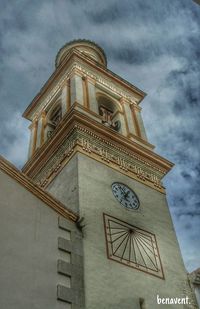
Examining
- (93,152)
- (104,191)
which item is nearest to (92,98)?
(93,152)

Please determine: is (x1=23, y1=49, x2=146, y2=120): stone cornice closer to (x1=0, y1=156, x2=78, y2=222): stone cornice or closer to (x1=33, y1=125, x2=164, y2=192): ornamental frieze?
(x1=33, y1=125, x2=164, y2=192): ornamental frieze

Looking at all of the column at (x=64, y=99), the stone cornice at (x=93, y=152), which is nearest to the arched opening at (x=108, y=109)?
the column at (x=64, y=99)

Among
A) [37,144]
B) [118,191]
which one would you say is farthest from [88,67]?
[118,191]

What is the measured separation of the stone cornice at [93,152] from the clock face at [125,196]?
83 cm

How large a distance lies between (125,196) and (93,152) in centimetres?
186

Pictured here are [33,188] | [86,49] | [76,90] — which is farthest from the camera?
[86,49]

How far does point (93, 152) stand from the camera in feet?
51.2

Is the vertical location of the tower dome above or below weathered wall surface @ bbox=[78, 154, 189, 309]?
above

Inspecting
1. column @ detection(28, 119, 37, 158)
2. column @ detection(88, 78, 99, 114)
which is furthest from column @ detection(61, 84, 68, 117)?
column @ detection(28, 119, 37, 158)

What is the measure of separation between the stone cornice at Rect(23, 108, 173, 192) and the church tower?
39 millimetres

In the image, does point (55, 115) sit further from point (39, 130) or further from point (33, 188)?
point (33, 188)

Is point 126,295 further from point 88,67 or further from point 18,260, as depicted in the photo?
point 88,67

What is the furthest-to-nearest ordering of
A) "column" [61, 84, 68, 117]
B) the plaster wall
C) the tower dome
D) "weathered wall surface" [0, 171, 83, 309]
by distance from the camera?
1. the tower dome
2. "column" [61, 84, 68, 117]
3. the plaster wall
4. "weathered wall surface" [0, 171, 83, 309]

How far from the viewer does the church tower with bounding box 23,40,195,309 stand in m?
11.6
